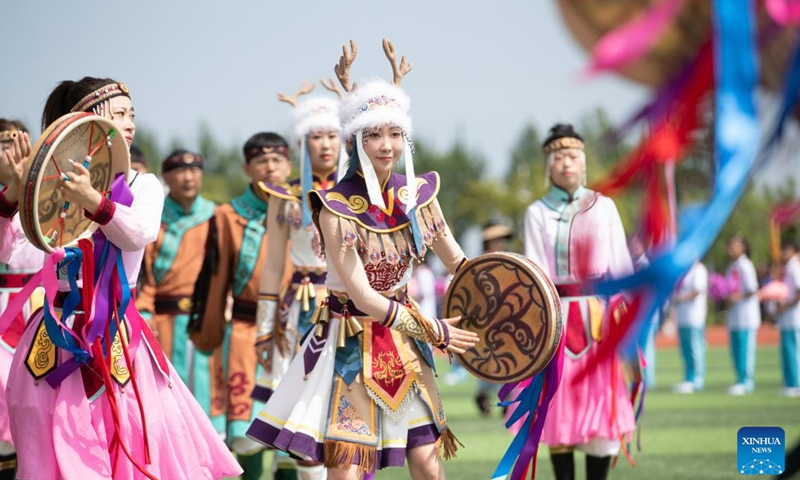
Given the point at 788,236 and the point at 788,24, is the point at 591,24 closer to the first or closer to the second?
the point at 788,24

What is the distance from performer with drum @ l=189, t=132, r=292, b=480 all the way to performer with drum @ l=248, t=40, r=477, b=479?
8.96 feet

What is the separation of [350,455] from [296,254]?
7.91ft

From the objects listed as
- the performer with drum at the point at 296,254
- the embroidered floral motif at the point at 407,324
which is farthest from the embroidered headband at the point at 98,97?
the performer with drum at the point at 296,254

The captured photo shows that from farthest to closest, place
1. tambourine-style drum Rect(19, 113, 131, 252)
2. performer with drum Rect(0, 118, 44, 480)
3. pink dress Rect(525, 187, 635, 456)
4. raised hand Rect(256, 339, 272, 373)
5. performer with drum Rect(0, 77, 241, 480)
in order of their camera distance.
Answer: pink dress Rect(525, 187, 635, 456) < raised hand Rect(256, 339, 272, 373) < performer with drum Rect(0, 118, 44, 480) < performer with drum Rect(0, 77, 241, 480) < tambourine-style drum Rect(19, 113, 131, 252)

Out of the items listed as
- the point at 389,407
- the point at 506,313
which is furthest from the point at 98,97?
the point at 506,313

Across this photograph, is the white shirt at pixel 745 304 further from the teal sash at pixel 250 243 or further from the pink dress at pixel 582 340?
the teal sash at pixel 250 243

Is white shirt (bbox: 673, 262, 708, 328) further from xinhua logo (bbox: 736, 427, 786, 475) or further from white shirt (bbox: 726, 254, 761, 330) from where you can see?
xinhua logo (bbox: 736, 427, 786, 475)

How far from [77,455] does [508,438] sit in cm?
643

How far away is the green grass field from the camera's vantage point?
8.16 metres

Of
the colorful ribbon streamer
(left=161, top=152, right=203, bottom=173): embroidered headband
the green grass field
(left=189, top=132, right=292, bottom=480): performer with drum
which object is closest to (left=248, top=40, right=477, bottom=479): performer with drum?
the green grass field

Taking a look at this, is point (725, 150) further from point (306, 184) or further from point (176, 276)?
point (176, 276)

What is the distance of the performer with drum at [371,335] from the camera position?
15.7ft

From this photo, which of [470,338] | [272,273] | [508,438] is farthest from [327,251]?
[508,438]

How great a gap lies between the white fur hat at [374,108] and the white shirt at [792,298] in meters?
11.7
